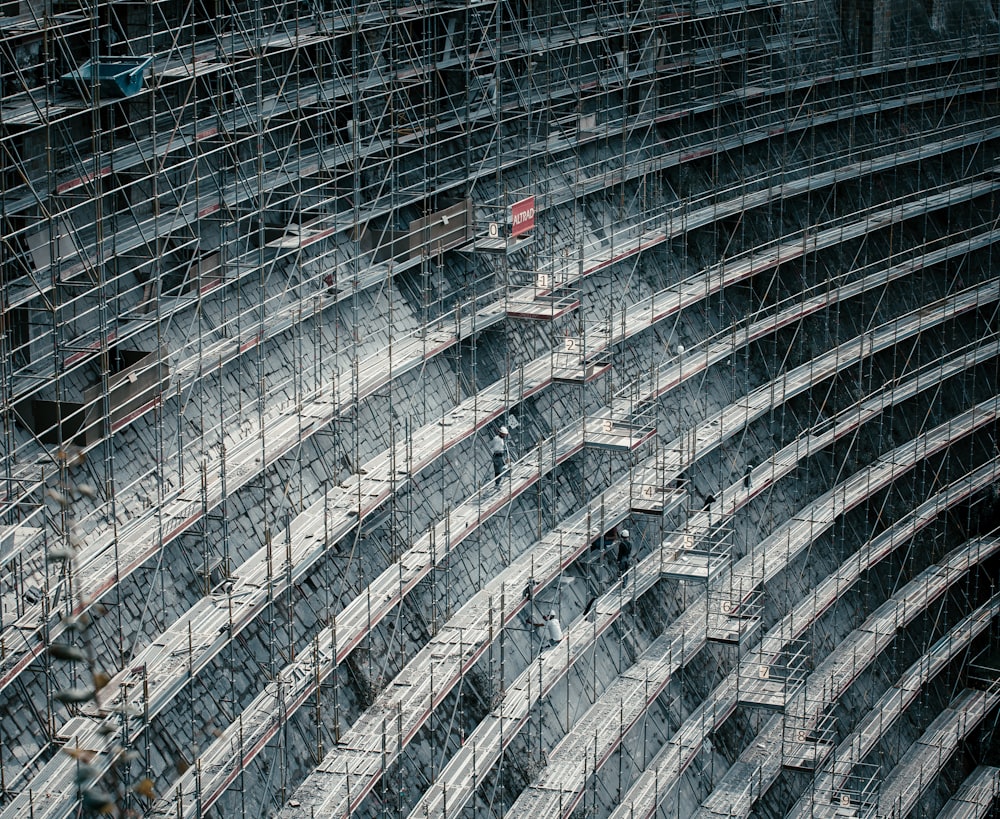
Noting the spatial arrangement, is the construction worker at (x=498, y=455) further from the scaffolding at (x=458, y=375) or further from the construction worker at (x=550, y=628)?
the construction worker at (x=550, y=628)

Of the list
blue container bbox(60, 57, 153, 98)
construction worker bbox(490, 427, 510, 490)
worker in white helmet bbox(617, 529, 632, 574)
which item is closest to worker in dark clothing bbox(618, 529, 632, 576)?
worker in white helmet bbox(617, 529, 632, 574)

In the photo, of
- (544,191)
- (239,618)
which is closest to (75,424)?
(239,618)

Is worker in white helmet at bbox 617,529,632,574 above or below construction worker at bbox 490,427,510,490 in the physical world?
below

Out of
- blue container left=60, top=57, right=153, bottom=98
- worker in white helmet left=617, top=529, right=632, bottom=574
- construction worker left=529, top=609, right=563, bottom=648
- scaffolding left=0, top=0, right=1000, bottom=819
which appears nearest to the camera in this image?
blue container left=60, top=57, right=153, bottom=98

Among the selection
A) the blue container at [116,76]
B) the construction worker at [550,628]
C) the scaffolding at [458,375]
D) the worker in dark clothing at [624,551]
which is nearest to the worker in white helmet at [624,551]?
the worker in dark clothing at [624,551]

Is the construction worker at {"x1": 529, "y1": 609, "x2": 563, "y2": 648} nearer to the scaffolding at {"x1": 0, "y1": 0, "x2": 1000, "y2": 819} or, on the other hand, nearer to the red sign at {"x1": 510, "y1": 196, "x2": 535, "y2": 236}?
the scaffolding at {"x1": 0, "y1": 0, "x2": 1000, "y2": 819}
